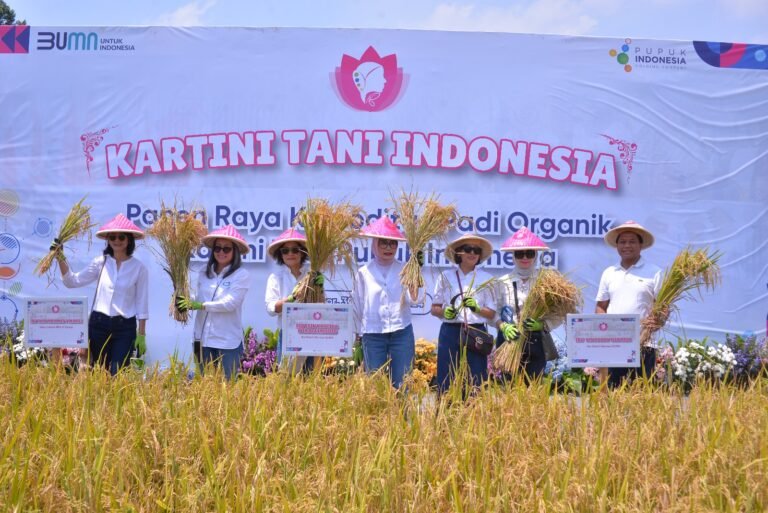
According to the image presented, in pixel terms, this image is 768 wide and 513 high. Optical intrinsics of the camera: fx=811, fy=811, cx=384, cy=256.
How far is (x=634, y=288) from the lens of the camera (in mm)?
4375

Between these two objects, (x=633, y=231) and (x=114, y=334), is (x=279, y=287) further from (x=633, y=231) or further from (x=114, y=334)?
(x=633, y=231)

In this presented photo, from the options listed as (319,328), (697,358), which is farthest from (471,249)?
(697,358)

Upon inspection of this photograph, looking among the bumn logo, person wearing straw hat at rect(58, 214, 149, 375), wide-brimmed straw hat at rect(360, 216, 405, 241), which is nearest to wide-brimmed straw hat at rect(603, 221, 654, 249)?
wide-brimmed straw hat at rect(360, 216, 405, 241)

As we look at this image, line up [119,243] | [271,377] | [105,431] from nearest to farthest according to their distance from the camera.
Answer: [105,431], [271,377], [119,243]

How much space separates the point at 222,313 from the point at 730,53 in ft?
15.7

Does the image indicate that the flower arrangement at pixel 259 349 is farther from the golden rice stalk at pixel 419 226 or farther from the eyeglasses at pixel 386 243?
the golden rice stalk at pixel 419 226

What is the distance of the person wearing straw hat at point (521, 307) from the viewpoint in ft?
14.1

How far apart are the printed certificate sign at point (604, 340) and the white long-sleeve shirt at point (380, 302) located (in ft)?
3.32

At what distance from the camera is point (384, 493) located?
2.13m

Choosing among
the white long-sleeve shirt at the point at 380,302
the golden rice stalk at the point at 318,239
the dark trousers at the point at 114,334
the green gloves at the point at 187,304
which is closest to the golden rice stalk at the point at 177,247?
the green gloves at the point at 187,304

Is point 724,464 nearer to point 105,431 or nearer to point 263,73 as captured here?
point 105,431

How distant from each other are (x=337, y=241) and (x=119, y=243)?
1435 millimetres

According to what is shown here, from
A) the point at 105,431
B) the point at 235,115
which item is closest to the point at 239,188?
the point at 235,115

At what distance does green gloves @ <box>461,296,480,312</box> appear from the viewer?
14.4 feet
